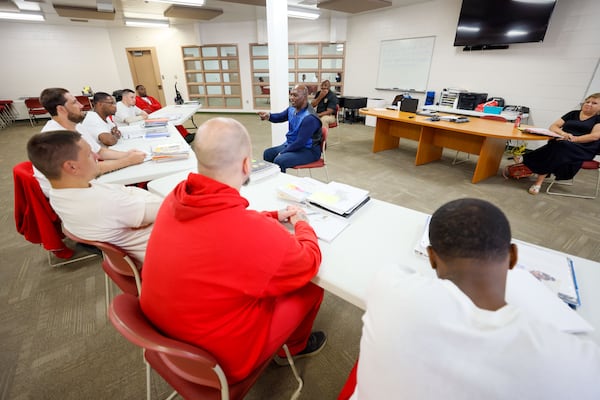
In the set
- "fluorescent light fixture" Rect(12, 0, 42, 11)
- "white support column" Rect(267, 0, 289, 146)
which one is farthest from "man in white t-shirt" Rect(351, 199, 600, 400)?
"fluorescent light fixture" Rect(12, 0, 42, 11)

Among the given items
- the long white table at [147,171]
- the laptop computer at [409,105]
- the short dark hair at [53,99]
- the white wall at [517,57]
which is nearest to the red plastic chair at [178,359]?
the long white table at [147,171]

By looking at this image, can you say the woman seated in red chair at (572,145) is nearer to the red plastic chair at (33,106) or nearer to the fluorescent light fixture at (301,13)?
the fluorescent light fixture at (301,13)

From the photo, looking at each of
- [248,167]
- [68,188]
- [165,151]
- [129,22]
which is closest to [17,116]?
[129,22]

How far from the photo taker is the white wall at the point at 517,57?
171 inches

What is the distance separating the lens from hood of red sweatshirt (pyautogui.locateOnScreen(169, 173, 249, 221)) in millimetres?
771

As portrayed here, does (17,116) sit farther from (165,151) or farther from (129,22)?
(165,151)

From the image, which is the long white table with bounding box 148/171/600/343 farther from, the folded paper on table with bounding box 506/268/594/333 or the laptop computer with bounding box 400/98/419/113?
the laptop computer with bounding box 400/98/419/113


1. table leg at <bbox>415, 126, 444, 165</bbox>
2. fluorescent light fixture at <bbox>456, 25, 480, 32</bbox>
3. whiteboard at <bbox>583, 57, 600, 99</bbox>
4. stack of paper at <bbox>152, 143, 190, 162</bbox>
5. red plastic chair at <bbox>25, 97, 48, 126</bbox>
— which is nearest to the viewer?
stack of paper at <bbox>152, 143, 190, 162</bbox>

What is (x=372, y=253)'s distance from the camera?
107 cm

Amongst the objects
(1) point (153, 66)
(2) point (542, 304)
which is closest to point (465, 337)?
(2) point (542, 304)

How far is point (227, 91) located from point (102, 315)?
8.90 m

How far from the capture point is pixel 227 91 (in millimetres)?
9391

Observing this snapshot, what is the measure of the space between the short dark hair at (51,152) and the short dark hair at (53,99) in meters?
1.26

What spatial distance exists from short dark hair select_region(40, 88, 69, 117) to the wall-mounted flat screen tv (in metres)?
6.53
